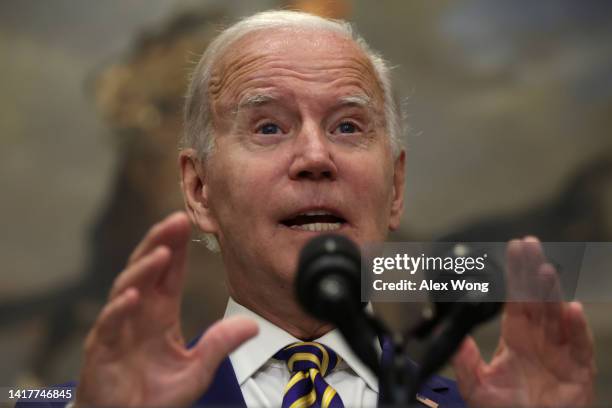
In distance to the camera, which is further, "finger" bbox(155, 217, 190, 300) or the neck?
the neck

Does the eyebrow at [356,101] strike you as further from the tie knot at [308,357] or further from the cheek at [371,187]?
the tie knot at [308,357]

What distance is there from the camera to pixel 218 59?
8.38 feet

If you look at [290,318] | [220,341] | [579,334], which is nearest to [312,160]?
[290,318]

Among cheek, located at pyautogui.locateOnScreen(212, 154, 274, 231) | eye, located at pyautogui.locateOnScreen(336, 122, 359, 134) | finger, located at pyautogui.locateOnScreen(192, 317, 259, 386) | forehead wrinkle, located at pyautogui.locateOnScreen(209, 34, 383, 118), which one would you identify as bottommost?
finger, located at pyautogui.locateOnScreen(192, 317, 259, 386)

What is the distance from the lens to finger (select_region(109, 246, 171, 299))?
4.95 feet

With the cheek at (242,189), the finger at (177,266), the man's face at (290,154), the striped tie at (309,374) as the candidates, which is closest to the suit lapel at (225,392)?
the striped tie at (309,374)

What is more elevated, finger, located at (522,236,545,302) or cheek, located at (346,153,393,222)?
cheek, located at (346,153,393,222)

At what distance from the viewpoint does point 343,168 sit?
86.9 inches

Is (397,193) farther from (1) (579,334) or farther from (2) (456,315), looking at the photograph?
(2) (456,315)

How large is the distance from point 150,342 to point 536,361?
2.74ft

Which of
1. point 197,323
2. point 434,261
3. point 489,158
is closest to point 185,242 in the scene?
point 434,261

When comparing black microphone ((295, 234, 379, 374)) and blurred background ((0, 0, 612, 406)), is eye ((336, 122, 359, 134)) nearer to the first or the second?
black microphone ((295, 234, 379, 374))

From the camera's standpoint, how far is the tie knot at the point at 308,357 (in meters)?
2.09

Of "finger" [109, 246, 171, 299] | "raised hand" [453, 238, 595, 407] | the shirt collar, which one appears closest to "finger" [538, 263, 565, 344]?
"raised hand" [453, 238, 595, 407]
